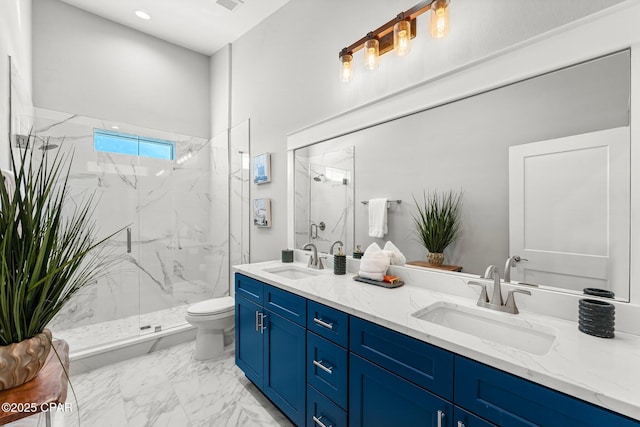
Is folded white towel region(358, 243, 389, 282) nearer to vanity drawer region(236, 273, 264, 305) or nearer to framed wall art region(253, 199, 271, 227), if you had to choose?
vanity drawer region(236, 273, 264, 305)

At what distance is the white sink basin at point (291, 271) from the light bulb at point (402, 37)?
1581mm

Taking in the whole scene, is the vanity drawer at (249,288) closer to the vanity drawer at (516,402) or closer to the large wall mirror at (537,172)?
the large wall mirror at (537,172)

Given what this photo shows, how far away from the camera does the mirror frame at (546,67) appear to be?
1062mm

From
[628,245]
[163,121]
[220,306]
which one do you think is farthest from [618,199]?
[163,121]

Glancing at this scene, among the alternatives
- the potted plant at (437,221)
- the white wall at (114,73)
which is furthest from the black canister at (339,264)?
the white wall at (114,73)

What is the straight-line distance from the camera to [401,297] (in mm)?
1488

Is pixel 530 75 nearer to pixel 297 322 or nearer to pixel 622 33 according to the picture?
pixel 622 33

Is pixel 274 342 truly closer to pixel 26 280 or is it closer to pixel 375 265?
pixel 375 265

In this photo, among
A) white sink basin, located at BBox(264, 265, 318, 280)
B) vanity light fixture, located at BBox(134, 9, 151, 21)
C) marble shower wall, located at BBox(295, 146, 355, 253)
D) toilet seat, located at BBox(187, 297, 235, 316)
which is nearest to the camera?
marble shower wall, located at BBox(295, 146, 355, 253)

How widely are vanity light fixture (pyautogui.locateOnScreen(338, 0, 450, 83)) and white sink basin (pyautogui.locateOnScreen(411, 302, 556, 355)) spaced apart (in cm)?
136

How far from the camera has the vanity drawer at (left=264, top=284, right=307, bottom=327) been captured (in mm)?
1619

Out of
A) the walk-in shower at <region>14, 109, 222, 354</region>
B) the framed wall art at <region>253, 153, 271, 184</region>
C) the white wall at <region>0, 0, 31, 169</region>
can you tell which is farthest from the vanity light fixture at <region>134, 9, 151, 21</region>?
the framed wall art at <region>253, 153, 271, 184</region>

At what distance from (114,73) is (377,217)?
129 inches

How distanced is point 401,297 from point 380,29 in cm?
156
